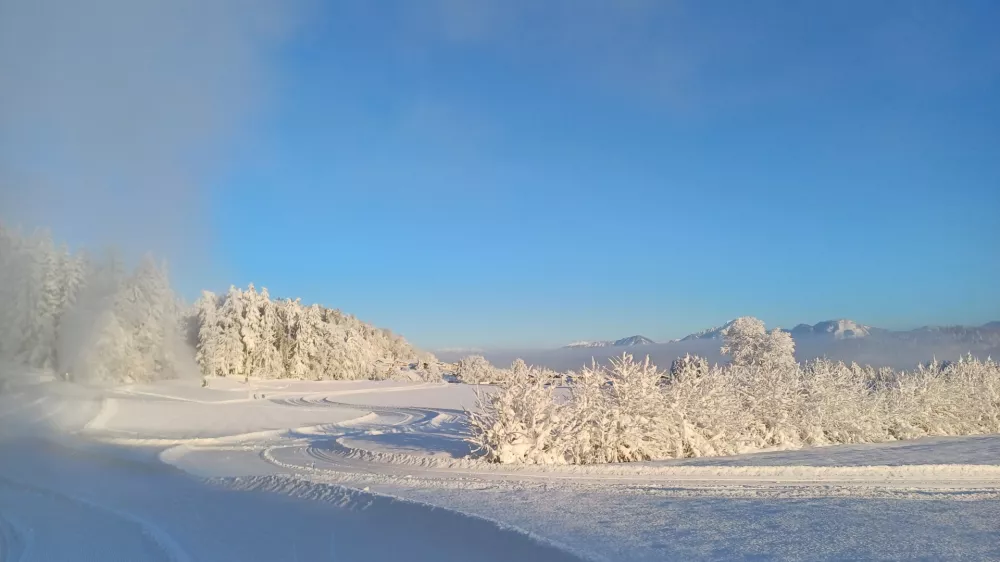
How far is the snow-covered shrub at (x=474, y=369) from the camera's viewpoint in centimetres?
5737

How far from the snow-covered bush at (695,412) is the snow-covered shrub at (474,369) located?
125 ft

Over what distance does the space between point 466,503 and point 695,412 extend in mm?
7278

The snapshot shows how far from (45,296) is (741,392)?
31731 millimetres

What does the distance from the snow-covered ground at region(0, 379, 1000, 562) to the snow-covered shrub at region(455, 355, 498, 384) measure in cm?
4018

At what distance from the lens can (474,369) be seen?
6122 centimetres

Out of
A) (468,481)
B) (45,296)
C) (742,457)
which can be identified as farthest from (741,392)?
(45,296)

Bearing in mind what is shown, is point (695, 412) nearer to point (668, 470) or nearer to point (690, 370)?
point (690, 370)

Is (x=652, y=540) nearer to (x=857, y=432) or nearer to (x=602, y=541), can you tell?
(x=602, y=541)

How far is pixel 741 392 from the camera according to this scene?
15.9 metres

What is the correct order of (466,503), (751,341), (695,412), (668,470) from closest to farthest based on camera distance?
(466,503) < (668,470) < (695,412) < (751,341)

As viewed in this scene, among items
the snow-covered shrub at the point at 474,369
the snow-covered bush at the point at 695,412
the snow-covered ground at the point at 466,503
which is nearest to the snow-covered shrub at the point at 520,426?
the snow-covered bush at the point at 695,412

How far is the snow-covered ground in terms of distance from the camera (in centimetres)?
662

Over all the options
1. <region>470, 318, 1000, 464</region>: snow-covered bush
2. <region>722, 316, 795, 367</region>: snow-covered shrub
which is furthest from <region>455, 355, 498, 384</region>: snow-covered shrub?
<region>470, 318, 1000, 464</region>: snow-covered bush

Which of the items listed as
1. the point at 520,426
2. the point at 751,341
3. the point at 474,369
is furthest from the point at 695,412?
the point at 474,369
